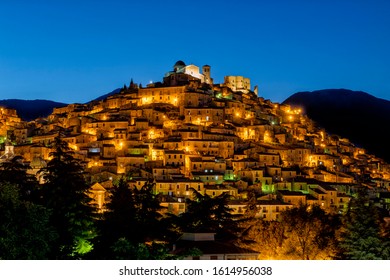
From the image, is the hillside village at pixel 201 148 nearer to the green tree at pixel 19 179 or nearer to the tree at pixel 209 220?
the tree at pixel 209 220

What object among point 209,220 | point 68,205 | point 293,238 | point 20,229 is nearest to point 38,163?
point 209,220

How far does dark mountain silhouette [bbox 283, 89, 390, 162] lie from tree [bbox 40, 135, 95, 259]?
79214mm

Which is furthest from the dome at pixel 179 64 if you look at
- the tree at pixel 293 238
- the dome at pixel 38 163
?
the tree at pixel 293 238

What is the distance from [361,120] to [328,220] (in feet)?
267

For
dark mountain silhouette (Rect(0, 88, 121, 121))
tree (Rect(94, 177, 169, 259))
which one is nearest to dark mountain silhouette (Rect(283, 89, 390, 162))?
dark mountain silhouette (Rect(0, 88, 121, 121))

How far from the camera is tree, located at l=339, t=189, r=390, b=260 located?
76.9 ft

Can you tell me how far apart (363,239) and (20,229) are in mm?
13951

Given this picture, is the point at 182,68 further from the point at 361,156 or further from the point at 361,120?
the point at 361,120

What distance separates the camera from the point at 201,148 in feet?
171

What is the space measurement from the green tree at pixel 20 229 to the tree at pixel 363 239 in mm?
12801

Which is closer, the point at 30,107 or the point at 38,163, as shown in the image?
the point at 38,163

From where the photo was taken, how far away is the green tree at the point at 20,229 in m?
14.4

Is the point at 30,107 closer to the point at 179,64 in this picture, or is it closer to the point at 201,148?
the point at 179,64
